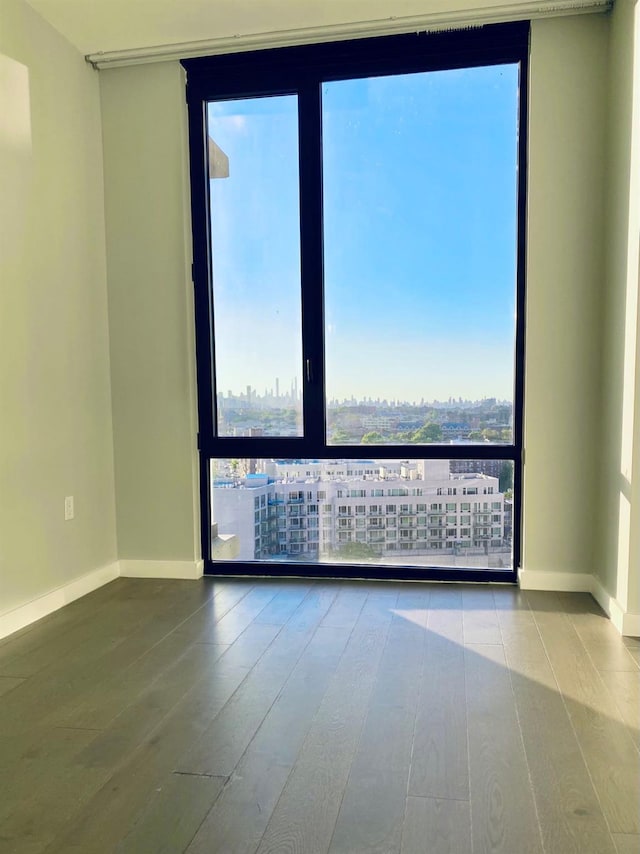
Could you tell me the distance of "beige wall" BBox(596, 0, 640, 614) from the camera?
100 inches

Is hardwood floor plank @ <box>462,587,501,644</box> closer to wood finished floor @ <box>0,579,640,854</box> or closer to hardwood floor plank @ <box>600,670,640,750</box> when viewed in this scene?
wood finished floor @ <box>0,579,640,854</box>

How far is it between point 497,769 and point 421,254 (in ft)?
7.81

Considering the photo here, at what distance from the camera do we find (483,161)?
3164 mm

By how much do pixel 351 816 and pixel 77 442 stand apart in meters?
2.29

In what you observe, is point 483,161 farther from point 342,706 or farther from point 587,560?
point 342,706

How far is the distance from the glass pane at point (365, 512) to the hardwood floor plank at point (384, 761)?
859 millimetres

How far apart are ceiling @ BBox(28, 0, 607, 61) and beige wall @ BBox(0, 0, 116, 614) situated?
18 centimetres

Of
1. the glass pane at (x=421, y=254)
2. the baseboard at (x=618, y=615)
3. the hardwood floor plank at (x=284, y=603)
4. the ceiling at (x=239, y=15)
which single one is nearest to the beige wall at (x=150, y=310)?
the ceiling at (x=239, y=15)

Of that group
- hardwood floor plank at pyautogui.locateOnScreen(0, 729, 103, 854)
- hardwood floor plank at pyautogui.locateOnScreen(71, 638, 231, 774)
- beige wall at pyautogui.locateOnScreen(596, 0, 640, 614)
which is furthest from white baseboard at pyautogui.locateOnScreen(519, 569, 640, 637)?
hardwood floor plank at pyautogui.locateOnScreen(0, 729, 103, 854)

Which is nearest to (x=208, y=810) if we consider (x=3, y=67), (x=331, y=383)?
(x=331, y=383)

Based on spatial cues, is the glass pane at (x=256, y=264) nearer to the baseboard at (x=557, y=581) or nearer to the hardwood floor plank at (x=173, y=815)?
the baseboard at (x=557, y=581)

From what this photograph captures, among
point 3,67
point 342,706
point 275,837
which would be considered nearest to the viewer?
point 275,837

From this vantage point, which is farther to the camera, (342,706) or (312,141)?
(312,141)

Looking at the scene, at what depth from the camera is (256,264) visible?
3416mm
